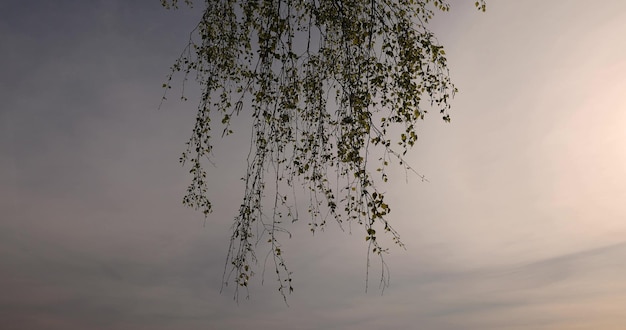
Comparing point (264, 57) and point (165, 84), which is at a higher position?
point (165, 84)

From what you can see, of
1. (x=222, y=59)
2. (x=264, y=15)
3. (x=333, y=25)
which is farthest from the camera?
(x=222, y=59)

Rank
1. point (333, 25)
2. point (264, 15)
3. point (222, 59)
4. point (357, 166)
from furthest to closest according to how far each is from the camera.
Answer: point (222, 59)
point (333, 25)
point (264, 15)
point (357, 166)

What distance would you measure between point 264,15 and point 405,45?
1.34 metres

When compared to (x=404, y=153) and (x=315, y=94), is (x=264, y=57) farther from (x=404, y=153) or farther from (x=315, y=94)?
(x=404, y=153)

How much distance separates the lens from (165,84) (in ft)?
18.3

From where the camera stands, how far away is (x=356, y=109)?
14.0ft

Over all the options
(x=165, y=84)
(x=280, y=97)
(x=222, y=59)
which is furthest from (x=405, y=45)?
(x=165, y=84)

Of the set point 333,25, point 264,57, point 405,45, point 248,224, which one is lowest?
point 248,224

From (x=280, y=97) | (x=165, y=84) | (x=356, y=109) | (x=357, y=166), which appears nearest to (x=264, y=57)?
(x=280, y=97)

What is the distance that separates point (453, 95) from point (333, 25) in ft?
4.68

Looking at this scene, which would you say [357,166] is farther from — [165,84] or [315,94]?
[165,84]

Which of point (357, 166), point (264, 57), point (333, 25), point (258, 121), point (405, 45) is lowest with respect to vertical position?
point (357, 166)

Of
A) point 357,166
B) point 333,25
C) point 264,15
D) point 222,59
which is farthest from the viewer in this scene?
point 222,59

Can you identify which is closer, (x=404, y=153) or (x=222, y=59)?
(x=404, y=153)
